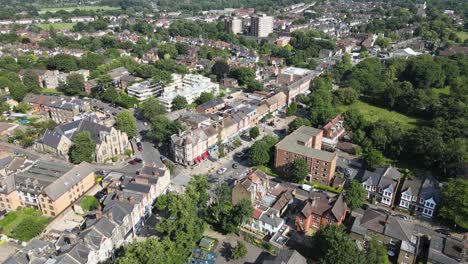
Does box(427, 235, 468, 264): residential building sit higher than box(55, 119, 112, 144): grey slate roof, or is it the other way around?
box(55, 119, 112, 144): grey slate roof

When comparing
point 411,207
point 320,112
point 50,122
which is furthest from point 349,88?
point 50,122

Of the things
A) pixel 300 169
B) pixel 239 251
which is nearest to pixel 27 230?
pixel 239 251

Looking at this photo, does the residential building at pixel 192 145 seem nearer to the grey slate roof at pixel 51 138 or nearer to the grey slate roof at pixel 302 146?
the grey slate roof at pixel 302 146

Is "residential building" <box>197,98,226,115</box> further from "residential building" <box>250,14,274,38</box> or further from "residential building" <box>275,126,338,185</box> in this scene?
"residential building" <box>250,14,274,38</box>

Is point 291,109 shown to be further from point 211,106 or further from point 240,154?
point 240,154

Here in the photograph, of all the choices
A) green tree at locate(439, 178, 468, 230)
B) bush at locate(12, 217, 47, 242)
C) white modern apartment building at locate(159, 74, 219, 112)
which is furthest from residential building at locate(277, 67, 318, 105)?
bush at locate(12, 217, 47, 242)

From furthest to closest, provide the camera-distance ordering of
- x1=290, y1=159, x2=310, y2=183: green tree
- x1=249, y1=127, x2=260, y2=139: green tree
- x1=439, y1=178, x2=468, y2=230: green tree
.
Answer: x1=249, y1=127, x2=260, y2=139: green tree
x1=290, y1=159, x2=310, y2=183: green tree
x1=439, y1=178, x2=468, y2=230: green tree
